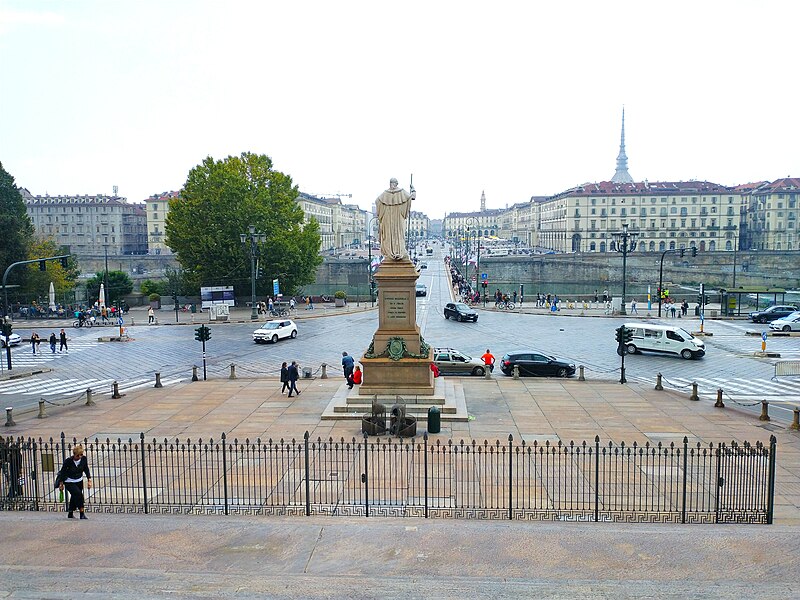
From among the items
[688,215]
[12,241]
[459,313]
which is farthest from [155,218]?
[688,215]

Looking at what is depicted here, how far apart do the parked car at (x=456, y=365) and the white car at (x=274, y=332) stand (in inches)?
542

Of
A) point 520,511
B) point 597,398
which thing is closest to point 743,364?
point 597,398

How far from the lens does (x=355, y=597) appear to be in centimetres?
897

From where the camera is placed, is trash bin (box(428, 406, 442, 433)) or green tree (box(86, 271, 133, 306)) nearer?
trash bin (box(428, 406, 442, 433))

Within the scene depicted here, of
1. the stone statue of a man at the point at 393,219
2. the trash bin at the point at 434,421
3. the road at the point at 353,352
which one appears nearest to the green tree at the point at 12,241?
the road at the point at 353,352

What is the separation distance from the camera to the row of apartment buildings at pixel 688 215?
133750 mm

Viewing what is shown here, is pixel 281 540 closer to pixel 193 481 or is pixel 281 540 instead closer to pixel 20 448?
pixel 193 481

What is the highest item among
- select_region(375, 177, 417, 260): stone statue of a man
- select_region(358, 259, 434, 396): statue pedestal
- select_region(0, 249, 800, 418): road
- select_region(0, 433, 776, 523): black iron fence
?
select_region(375, 177, 417, 260): stone statue of a man

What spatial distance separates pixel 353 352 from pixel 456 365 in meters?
8.11

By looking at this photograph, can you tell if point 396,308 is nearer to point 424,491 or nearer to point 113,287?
point 424,491

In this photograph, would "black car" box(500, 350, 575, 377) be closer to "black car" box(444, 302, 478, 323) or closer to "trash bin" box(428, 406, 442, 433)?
"trash bin" box(428, 406, 442, 433)

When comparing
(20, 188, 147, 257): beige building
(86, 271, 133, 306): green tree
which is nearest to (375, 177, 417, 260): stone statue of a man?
(86, 271, 133, 306): green tree

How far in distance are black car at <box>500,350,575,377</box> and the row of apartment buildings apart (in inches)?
4511

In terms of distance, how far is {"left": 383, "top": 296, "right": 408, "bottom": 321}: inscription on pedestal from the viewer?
20.7 metres
